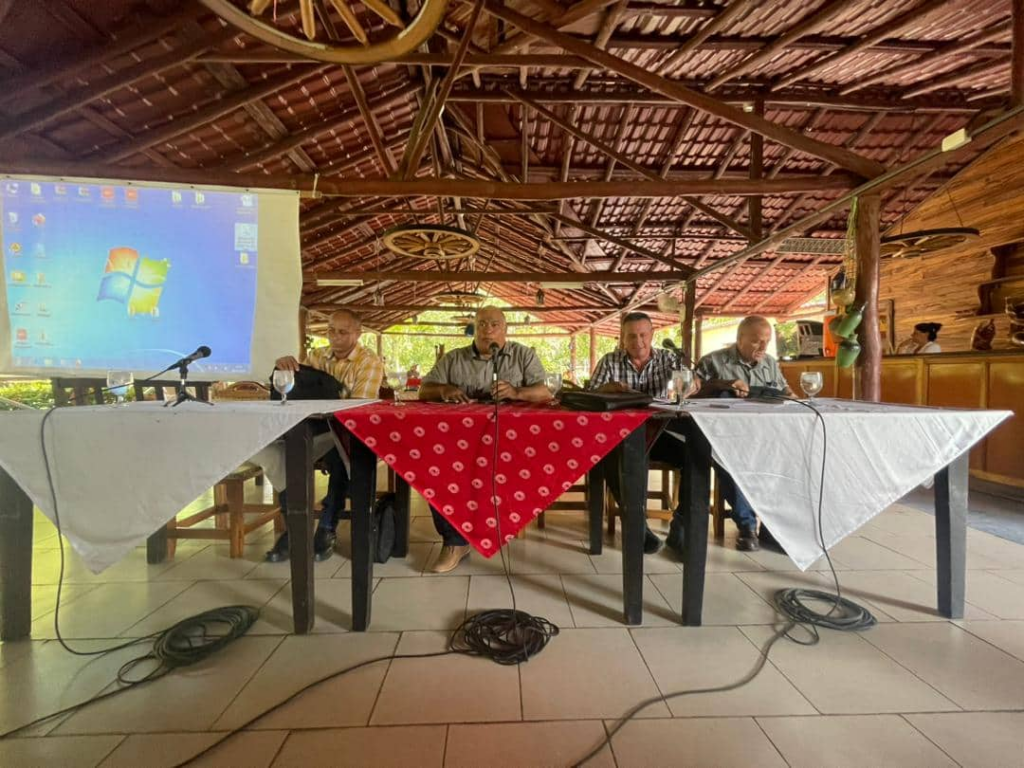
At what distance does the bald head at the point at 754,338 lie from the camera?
2518 millimetres

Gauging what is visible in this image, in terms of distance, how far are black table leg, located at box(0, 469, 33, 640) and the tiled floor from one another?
8 cm

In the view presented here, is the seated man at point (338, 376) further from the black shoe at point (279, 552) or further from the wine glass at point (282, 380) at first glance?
the wine glass at point (282, 380)

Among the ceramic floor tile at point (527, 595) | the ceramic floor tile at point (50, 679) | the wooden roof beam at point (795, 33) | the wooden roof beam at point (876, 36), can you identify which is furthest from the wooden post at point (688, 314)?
the ceramic floor tile at point (50, 679)

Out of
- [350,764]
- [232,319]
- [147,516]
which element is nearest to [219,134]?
[232,319]

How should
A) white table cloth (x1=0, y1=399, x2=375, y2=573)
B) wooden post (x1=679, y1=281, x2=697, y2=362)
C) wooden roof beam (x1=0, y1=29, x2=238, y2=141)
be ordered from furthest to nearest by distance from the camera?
1. wooden post (x1=679, y1=281, x2=697, y2=362)
2. wooden roof beam (x1=0, y1=29, x2=238, y2=141)
3. white table cloth (x1=0, y1=399, x2=375, y2=573)

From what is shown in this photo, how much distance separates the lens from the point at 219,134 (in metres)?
4.00

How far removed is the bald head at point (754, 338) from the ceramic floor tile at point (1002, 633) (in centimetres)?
147

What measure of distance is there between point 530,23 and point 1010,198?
625 centimetres

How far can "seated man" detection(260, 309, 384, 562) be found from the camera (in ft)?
7.38

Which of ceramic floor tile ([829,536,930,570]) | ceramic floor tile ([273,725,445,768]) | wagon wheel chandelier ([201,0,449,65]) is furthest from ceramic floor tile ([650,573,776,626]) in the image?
wagon wheel chandelier ([201,0,449,65])

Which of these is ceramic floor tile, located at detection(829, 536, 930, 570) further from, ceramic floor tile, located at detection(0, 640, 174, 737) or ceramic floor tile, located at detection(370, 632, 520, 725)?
ceramic floor tile, located at detection(0, 640, 174, 737)

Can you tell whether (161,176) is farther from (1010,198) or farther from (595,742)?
(1010,198)

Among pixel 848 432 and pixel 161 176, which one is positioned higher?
pixel 161 176

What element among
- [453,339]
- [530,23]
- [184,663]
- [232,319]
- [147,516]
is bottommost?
[184,663]
